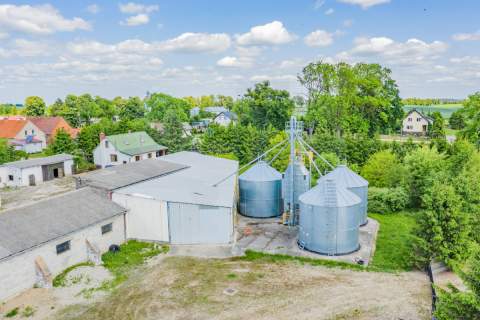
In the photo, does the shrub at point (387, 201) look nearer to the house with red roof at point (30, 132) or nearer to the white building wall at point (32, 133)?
the house with red roof at point (30, 132)

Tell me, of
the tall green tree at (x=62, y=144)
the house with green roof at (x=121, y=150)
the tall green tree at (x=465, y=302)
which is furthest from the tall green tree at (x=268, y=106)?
the tall green tree at (x=465, y=302)

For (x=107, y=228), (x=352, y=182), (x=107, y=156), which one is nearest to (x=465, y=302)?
(x=352, y=182)

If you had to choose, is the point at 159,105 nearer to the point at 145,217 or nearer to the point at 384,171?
the point at 384,171

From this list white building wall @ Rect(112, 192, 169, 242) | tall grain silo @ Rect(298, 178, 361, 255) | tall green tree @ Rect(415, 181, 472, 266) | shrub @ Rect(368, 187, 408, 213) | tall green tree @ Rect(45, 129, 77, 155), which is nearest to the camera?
tall green tree @ Rect(415, 181, 472, 266)

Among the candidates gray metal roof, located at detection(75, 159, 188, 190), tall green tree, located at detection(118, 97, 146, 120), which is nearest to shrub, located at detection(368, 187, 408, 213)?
gray metal roof, located at detection(75, 159, 188, 190)

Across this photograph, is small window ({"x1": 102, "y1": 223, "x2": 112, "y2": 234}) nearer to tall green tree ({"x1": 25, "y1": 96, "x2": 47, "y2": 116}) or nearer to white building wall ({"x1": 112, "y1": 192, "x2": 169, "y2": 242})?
white building wall ({"x1": 112, "y1": 192, "x2": 169, "y2": 242})

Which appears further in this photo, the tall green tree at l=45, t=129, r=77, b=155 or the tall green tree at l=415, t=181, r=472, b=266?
the tall green tree at l=45, t=129, r=77, b=155

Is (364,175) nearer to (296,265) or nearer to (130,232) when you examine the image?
(296,265)

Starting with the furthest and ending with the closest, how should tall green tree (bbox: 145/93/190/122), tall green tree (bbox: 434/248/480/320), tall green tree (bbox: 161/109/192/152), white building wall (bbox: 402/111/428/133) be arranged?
tall green tree (bbox: 145/93/190/122)
white building wall (bbox: 402/111/428/133)
tall green tree (bbox: 161/109/192/152)
tall green tree (bbox: 434/248/480/320)
